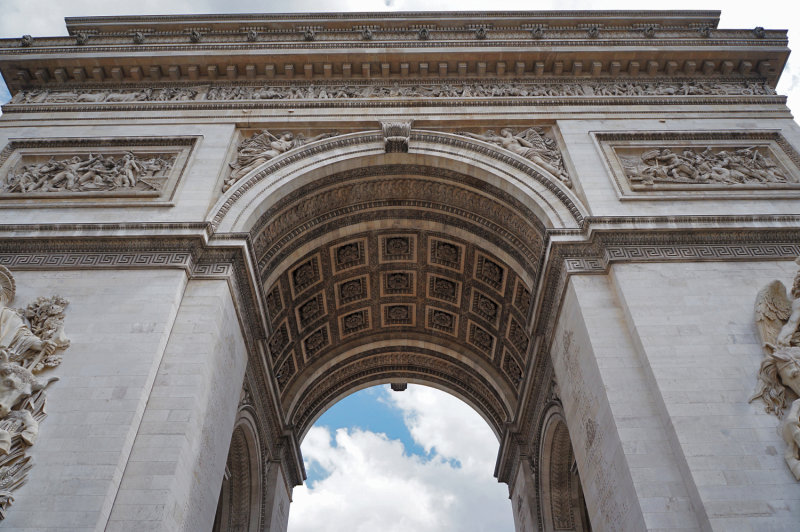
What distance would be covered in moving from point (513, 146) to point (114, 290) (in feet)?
27.7

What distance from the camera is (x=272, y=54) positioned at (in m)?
14.8

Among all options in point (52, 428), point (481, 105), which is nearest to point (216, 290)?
point (52, 428)

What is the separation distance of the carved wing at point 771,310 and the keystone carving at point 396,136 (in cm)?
741

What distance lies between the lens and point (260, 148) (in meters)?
13.3

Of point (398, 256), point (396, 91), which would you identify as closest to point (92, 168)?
point (396, 91)

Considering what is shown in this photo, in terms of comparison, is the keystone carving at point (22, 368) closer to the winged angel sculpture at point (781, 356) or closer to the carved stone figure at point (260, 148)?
the carved stone figure at point (260, 148)

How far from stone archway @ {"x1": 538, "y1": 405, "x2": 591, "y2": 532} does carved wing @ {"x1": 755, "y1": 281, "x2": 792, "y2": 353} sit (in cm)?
591

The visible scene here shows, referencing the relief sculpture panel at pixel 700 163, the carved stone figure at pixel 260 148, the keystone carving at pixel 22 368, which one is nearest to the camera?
the keystone carving at pixel 22 368

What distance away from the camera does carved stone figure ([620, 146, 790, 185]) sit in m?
12.1

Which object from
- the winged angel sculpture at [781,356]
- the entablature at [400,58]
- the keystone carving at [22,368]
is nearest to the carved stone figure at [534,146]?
the entablature at [400,58]

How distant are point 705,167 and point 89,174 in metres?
12.8

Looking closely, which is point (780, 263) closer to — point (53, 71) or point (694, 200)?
point (694, 200)

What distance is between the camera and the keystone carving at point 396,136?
43.2 feet

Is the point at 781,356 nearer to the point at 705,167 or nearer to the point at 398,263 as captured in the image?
the point at 705,167
